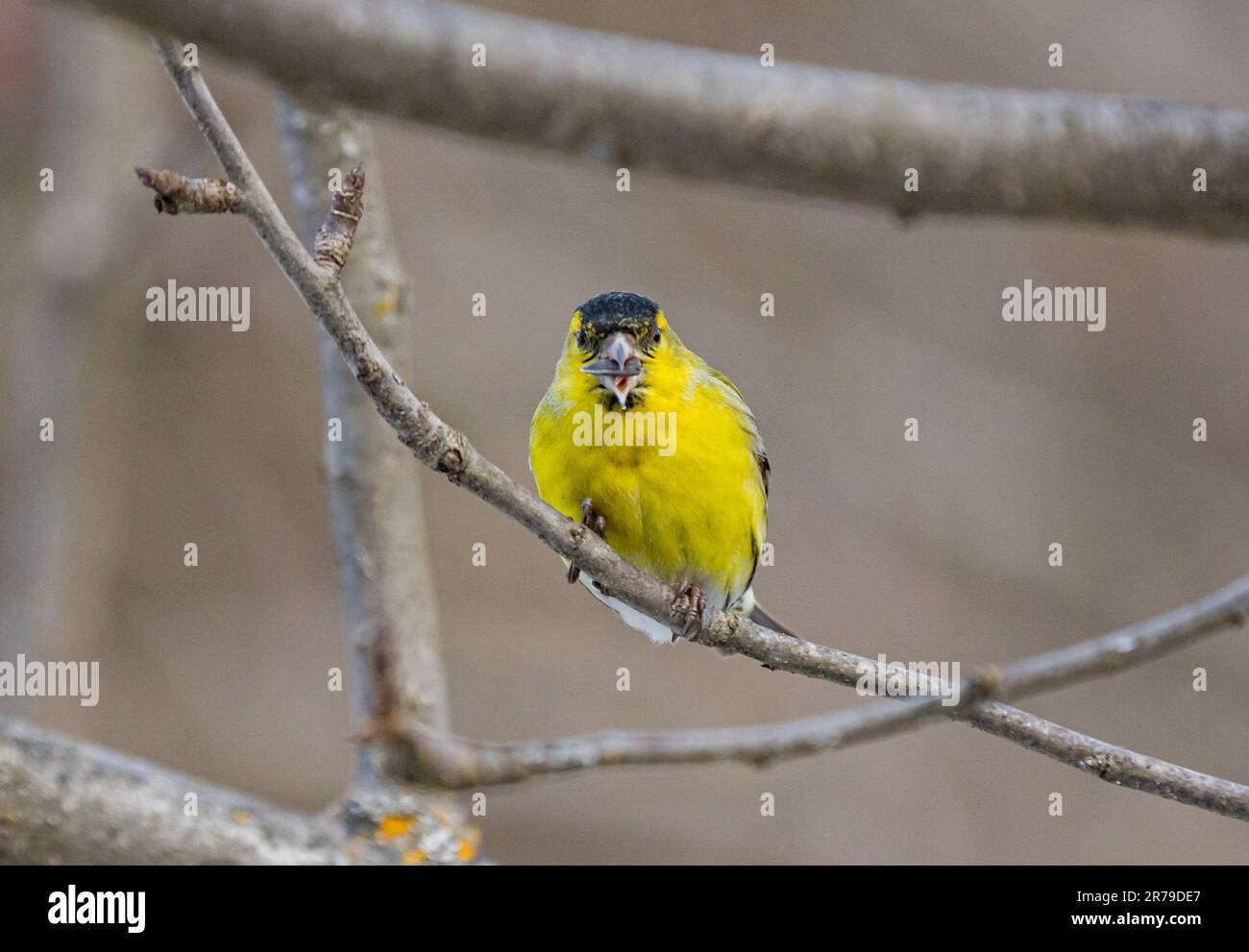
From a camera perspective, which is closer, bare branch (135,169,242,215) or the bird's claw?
bare branch (135,169,242,215)

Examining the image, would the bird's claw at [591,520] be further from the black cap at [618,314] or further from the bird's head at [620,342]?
the black cap at [618,314]

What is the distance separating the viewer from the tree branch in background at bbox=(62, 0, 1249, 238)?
142 cm

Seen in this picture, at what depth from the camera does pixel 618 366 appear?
9.82 feet

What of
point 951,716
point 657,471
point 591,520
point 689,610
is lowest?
point 951,716

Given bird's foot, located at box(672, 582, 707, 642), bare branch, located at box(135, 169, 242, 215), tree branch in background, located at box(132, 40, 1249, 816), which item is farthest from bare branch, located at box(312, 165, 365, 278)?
bird's foot, located at box(672, 582, 707, 642)

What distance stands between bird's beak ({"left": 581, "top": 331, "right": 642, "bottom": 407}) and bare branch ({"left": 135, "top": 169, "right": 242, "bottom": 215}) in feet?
4.55

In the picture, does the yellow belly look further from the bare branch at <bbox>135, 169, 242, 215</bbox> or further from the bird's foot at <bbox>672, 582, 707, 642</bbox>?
the bare branch at <bbox>135, 169, 242, 215</bbox>

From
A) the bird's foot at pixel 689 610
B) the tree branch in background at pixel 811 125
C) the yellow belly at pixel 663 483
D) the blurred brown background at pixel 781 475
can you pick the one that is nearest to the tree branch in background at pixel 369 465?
the yellow belly at pixel 663 483

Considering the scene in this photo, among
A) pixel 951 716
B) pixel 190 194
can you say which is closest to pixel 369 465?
pixel 190 194

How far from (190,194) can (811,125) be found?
0.79 meters

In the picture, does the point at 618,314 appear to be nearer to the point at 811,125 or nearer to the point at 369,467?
the point at 369,467

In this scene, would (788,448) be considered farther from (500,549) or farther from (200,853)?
(200,853)
